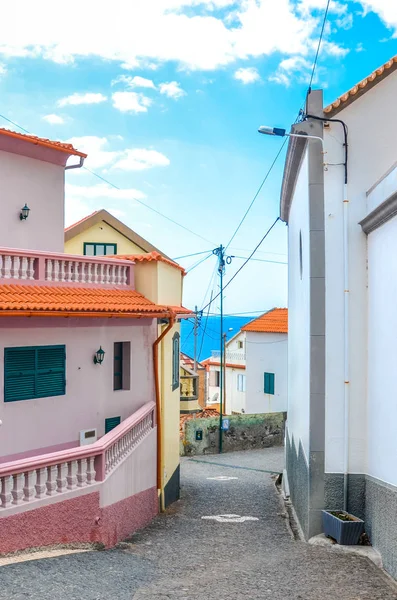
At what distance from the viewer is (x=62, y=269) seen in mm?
12797

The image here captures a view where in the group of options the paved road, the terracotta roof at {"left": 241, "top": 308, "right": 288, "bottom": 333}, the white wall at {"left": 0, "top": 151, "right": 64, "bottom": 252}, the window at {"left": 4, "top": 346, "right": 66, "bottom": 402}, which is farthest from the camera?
the terracotta roof at {"left": 241, "top": 308, "right": 288, "bottom": 333}

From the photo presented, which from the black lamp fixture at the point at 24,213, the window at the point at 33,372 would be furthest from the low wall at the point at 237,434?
the window at the point at 33,372

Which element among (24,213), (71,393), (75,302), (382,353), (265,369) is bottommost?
(265,369)

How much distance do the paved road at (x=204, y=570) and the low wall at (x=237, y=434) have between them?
14.5 m

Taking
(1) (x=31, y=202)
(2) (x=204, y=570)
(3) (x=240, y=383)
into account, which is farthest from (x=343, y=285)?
(3) (x=240, y=383)

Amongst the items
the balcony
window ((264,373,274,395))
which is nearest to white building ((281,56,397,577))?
the balcony

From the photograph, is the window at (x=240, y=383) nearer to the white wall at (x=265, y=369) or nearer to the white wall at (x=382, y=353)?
the white wall at (x=265, y=369)

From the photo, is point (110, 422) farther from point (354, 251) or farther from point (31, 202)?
point (31, 202)

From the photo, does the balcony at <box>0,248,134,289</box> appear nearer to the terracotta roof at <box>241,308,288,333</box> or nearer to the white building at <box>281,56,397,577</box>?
the white building at <box>281,56,397,577</box>

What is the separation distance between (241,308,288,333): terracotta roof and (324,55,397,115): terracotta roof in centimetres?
2850

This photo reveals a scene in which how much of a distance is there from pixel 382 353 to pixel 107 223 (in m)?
16.9

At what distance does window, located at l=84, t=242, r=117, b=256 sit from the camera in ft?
81.6

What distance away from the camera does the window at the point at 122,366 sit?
14.0 metres

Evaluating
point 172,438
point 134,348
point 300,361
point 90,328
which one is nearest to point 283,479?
point 172,438
